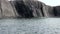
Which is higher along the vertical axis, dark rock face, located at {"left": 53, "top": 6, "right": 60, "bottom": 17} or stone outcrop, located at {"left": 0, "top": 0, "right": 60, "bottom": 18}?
stone outcrop, located at {"left": 0, "top": 0, "right": 60, "bottom": 18}

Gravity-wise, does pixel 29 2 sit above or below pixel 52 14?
above

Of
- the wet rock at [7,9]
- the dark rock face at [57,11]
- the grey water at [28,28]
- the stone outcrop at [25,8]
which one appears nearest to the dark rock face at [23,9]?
the stone outcrop at [25,8]

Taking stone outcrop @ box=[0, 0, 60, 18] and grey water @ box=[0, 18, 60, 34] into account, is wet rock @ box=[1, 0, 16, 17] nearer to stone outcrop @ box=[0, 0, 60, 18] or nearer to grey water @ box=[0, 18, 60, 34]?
stone outcrop @ box=[0, 0, 60, 18]

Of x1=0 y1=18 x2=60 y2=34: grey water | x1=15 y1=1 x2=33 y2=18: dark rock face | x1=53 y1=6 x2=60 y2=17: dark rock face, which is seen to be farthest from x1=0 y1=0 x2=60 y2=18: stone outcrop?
x1=0 y1=18 x2=60 y2=34: grey water

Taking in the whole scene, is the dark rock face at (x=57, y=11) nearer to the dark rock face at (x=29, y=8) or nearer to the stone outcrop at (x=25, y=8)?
the stone outcrop at (x=25, y=8)

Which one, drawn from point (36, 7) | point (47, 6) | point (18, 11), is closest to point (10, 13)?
point (18, 11)

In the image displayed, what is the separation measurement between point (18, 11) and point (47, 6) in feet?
53.3

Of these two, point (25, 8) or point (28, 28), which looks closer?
point (28, 28)

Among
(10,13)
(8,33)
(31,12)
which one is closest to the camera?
(8,33)

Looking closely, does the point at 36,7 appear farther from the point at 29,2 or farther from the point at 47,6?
the point at 47,6

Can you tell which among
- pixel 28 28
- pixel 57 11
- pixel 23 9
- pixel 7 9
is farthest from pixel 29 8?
pixel 28 28

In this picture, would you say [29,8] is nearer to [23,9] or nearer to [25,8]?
[25,8]

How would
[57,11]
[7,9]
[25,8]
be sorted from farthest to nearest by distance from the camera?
1. [57,11]
2. [25,8]
3. [7,9]

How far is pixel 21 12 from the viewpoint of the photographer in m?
79.0
